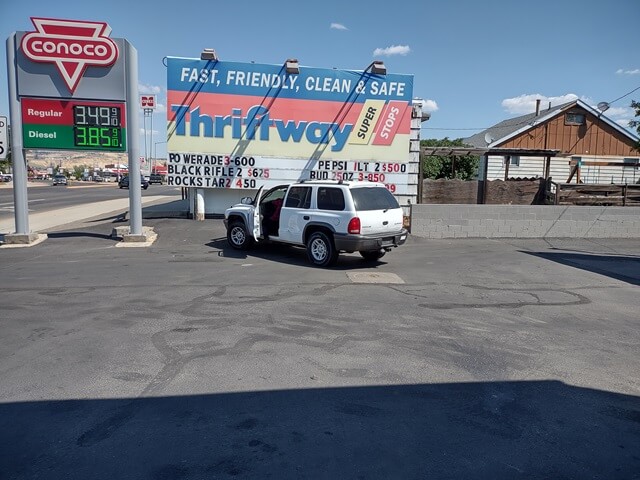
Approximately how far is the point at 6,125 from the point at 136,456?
1190 centimetres

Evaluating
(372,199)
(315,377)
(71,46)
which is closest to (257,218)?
(372,199)

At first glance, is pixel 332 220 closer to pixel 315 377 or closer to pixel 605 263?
pixel 315 377

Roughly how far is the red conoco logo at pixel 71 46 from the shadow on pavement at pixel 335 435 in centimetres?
1135

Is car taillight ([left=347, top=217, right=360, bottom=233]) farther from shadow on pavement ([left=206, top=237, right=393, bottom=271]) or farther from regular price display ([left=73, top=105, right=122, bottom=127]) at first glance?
regular price display ([left=73, top=105, right=122, bottom=127])

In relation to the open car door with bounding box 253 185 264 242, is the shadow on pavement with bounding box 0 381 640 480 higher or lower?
lower

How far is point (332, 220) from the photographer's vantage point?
10.4 metres

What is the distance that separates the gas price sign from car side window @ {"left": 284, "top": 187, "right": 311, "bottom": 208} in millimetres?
5391

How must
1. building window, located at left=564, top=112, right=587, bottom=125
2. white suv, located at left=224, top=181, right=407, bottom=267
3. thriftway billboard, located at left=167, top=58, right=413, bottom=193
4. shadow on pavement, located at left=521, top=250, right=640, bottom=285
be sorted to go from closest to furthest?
1. white suv, located at left=224, top=181, right=407, bottom=267
2. shadow on pavement, located at left=521, top=250, right=640, bottom=285
3. thriftway billboard, located at left=167, top=58, right=413, bottom=193
4. building window, located at left=564, top=112, right=587, bottom=125

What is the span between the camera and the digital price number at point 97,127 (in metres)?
13.5

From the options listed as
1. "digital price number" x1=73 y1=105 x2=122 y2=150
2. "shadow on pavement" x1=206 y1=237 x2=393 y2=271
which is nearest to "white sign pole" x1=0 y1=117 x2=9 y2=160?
"digital price number" x1=73 y1=105 x2=122 y2=150

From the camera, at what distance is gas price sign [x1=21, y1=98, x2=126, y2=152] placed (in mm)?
13258

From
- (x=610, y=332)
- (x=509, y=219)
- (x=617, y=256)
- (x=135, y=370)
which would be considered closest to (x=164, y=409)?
(x=135, y=370)

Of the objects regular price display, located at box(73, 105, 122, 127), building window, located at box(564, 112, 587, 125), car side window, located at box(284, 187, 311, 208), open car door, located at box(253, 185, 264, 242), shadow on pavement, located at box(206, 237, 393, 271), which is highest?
building window, located at box(564, 112, 587, 125)

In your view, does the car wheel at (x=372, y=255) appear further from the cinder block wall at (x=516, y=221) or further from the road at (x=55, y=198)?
the road at (x=55, y=198)
